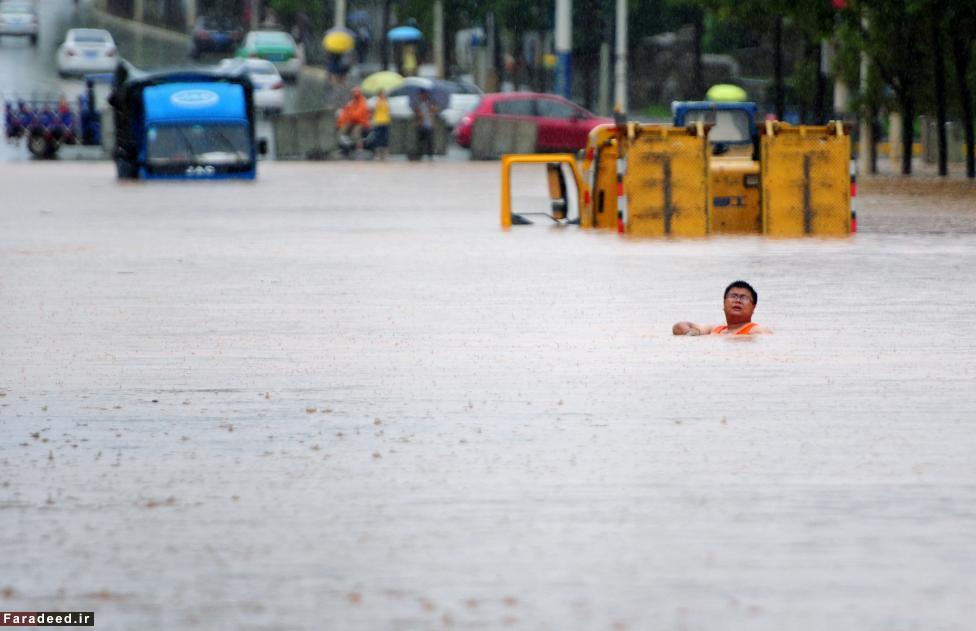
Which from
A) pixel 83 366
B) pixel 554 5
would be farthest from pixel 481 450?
pixel 554 5

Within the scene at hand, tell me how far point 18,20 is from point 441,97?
26508mm

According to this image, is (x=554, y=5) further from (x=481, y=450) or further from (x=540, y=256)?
(x=481, y=450)

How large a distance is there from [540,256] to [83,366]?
934 cm

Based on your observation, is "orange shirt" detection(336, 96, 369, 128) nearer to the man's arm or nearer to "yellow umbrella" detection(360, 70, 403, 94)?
"yellow umbrella" detection(360, 70, 403, 94)

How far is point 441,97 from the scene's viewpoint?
63625 mm

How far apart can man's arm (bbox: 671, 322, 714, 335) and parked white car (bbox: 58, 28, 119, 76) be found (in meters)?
61.1

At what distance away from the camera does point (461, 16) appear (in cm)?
7619

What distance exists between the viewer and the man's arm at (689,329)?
1329 centimetres

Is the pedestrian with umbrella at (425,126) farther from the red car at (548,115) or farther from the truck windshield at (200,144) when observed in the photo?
the truck windshield at (200,144)

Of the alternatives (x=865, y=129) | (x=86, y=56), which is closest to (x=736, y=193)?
(x=865, y=129)

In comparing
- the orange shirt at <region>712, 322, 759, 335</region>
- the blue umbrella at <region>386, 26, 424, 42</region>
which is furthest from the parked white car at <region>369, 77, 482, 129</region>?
the orange shirt at <region>712, 322, 759, 335</region>

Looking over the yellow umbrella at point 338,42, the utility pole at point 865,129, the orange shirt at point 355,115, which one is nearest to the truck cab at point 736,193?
the utility pole at point 865,129

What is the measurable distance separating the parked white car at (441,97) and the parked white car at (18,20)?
79.1 ft

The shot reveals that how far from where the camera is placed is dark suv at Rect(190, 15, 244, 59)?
8494cm
